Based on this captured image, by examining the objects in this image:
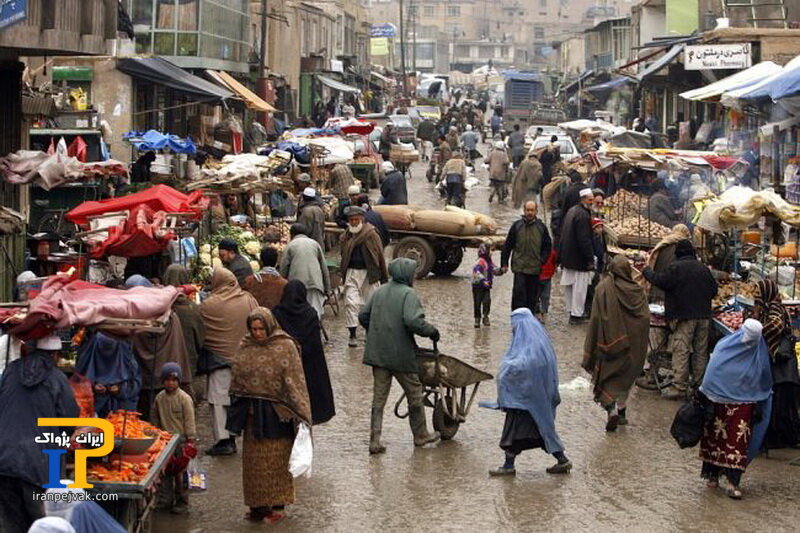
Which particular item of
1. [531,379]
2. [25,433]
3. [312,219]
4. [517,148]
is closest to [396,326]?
[531,379]

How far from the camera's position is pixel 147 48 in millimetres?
30953

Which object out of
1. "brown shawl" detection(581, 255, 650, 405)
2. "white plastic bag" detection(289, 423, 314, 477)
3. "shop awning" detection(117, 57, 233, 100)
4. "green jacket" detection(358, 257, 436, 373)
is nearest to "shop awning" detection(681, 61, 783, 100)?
"shop awning" detection(117, 57, 233, 100)

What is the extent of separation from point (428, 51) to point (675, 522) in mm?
131539

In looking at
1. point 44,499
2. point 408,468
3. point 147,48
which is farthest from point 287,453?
point 147,48

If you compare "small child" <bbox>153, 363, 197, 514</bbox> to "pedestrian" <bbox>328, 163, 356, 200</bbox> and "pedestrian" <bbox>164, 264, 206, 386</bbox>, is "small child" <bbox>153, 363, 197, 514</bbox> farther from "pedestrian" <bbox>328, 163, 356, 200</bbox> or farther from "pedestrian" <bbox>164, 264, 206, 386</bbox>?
"pedestrian" <bbox>328, 163, 356, 200</bbox>

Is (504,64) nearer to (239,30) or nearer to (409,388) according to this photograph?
(239,30)

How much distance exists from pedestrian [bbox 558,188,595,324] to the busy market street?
0.03m

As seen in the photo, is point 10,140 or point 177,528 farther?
point 10,140

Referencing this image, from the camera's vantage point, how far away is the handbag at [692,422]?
10492mm

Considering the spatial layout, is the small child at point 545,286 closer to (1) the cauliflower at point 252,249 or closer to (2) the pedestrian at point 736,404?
(1) the cauliflower at point 252,249

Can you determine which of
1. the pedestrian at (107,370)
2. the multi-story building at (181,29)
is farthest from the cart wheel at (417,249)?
the multi-story building at (181,29)

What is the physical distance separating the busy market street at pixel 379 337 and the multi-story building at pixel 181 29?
3.70 meters

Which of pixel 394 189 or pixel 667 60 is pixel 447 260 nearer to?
pixel 394 189

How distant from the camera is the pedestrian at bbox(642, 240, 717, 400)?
1327cm
